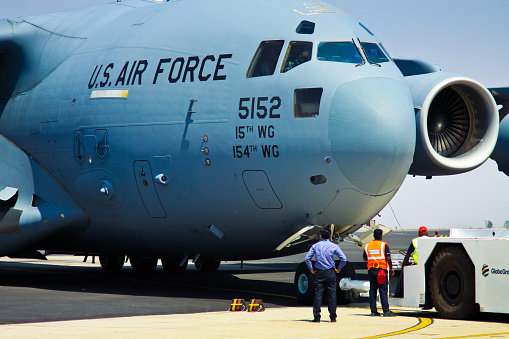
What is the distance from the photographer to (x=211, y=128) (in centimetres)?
1542

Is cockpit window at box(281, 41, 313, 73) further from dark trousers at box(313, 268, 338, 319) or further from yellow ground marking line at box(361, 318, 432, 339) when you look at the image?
yellow ground marking line at box(361, 318, 432, 339)

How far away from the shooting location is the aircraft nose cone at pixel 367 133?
14234 millimetres

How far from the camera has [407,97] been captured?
15.1 meters

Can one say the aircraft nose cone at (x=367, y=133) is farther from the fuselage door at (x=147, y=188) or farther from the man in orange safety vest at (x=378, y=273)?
the fuselage door at (x=147, y=188)

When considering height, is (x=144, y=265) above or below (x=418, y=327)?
above

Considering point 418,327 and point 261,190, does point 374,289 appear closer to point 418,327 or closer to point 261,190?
point 418,327

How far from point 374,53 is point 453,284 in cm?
510

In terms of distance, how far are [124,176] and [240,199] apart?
2.95 metres

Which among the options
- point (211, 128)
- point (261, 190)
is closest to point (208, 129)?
point (211, 128)

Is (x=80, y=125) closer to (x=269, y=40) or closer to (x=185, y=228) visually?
(x=185, y=228)

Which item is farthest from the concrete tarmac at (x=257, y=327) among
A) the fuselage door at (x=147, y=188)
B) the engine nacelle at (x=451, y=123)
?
the engine nacelle at (x=451, y=123)

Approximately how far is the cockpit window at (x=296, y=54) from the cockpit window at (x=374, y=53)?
118 cm

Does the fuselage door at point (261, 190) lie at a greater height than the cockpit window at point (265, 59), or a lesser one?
lesser

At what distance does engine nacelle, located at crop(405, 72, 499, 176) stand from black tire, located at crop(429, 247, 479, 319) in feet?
13.8
